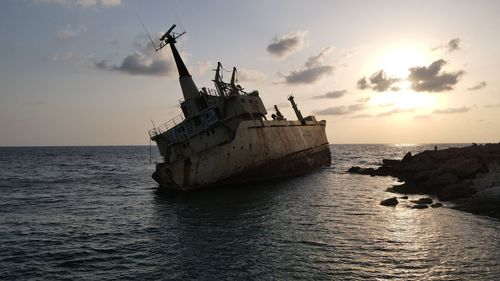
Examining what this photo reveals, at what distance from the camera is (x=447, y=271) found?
12.7m

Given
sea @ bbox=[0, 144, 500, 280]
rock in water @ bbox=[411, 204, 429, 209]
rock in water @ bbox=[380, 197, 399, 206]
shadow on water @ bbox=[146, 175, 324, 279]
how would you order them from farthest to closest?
rock in water @ bbox=[380, 197, 399, 206] → rock in water @ bbox=[411, 204, 429, 209] → shadow on water @ bbox=[146, 175, 324, 279] → sea @ bbox=[0, 144, 500, 280]

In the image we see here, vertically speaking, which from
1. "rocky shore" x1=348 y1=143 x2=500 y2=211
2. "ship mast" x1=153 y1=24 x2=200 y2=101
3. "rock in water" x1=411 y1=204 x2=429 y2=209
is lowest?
"rock in water" x1=411 y1=204 x2=429 y2=209

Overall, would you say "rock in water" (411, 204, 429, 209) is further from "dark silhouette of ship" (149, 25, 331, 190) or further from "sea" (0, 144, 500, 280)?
"dark silhouette of ship" (149, 25, 331, 190)

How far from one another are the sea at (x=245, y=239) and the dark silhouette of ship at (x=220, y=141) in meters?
2.08

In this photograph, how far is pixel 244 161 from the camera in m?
30.9

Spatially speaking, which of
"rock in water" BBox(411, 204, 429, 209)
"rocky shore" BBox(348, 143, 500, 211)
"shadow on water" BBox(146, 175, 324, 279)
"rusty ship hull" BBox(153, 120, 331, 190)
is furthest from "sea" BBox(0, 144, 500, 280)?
"rocky shore" BBox(348, 143, 500, 211)

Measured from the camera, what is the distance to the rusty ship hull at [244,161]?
A: 28781mm

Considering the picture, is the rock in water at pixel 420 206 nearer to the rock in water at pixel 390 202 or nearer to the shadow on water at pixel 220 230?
the rock in water at pixel 390 202

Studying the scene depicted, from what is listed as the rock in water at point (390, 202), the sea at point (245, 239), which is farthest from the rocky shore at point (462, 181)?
the rock in water at point (390, 202)

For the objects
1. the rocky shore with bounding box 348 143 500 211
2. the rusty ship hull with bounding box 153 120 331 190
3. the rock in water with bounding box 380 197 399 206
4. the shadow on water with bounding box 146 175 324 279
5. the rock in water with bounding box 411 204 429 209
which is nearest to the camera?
the shadow on water with bounding box 146 175 324 279

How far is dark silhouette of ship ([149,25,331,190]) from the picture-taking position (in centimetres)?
2898

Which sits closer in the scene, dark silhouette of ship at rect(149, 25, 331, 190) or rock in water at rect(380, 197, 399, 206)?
rock in water at rect(380, 197, 399, 206)

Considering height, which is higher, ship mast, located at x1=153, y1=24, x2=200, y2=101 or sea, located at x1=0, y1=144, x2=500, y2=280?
ship mast, located at x1=153, y1=24, x2=200, y2=101

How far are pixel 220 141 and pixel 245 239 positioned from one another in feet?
51.2
